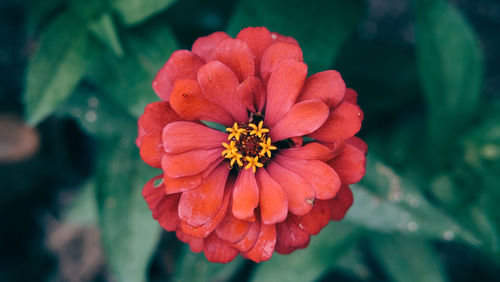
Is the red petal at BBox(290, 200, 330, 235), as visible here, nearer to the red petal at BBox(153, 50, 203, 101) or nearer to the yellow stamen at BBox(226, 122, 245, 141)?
the yellow stamen at BBox(226, 122, 245, 141)

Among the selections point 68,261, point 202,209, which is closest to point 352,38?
point 202,209

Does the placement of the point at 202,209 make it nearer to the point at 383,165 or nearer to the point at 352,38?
the point at 383,165

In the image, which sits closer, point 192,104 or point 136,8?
point 192,104

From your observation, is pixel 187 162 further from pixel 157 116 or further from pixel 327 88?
pixel 327 88

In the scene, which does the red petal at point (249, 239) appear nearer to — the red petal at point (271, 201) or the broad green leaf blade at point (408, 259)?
the red petal at point (271, 201)

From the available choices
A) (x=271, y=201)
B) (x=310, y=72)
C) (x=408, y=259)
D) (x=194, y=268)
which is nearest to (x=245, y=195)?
(x=271, y=201)

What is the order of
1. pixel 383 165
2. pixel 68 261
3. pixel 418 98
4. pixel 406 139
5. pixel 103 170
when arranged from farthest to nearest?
pixel 68 261 → pixel 418 98 → pixel 406 139 → pixel 103 170 → pixel 383 165

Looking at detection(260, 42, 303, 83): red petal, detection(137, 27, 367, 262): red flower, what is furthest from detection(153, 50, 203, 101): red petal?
detection(260, 42, 303, 83): red petal
